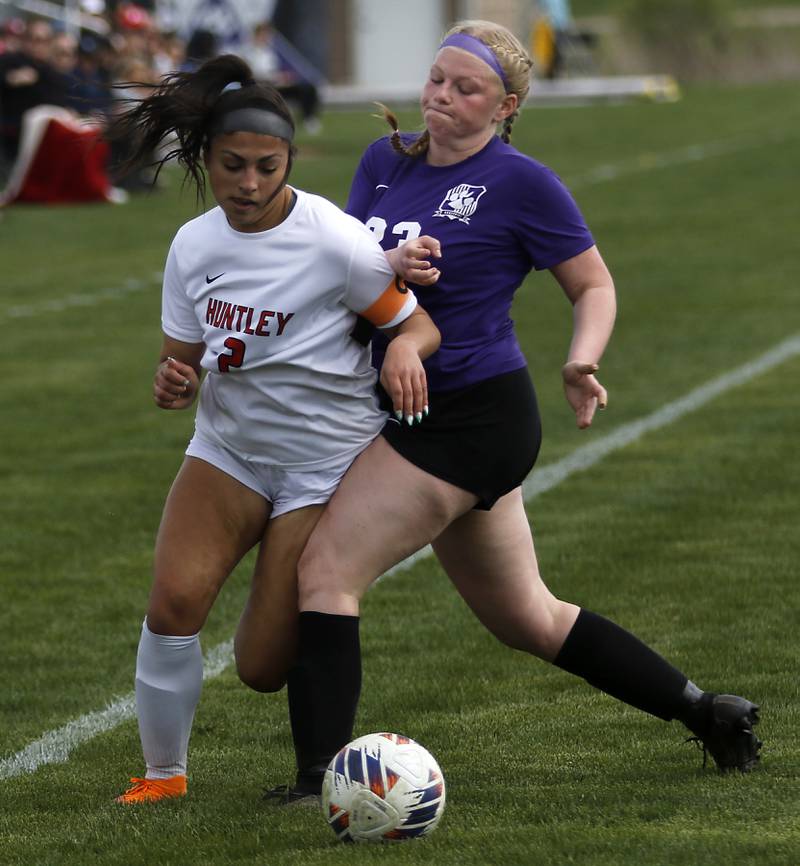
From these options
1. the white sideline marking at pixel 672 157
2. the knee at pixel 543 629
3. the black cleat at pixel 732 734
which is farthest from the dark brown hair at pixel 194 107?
the white sideline marking at pixel 672 157

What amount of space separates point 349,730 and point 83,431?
6198mm

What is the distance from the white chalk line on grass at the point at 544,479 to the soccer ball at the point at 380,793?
1290 millimetres

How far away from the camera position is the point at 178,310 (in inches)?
170

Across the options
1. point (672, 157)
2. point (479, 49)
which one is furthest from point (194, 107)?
point (672, 157)

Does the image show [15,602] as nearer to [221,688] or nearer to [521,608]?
[221,688]

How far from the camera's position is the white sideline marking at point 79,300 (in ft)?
46.9

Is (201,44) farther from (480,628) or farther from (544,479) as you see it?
(480,628)

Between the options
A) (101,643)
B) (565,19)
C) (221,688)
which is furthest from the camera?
(565,19)

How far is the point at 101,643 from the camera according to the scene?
6336mm

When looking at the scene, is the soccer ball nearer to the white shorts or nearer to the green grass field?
the green grass field

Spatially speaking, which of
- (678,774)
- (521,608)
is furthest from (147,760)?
(678,774)

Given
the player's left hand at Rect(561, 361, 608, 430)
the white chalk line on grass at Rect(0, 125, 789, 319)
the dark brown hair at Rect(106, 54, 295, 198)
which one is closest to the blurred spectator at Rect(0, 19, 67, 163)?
the white chalk line on grass at Rect(0, 125, 789, 319)

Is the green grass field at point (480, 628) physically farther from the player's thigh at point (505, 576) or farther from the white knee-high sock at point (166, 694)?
the player's thigh at point (505, 576)

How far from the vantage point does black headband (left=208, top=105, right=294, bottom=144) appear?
4.14 metres
